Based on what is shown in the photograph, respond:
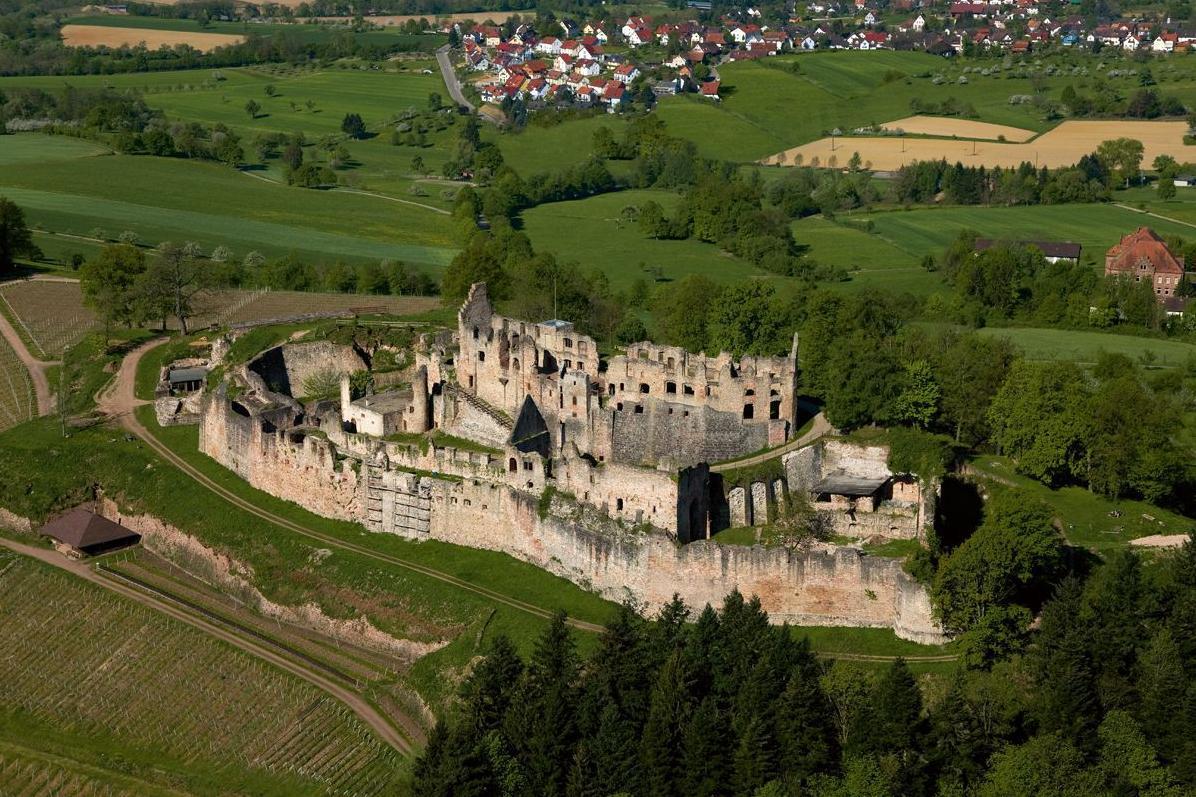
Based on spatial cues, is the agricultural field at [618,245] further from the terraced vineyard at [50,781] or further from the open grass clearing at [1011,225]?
the terraced vineyard at [50,781]

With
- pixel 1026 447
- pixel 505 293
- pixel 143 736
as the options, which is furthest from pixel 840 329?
pixel 143 736

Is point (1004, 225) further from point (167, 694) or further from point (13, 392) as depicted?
point (167, 694)

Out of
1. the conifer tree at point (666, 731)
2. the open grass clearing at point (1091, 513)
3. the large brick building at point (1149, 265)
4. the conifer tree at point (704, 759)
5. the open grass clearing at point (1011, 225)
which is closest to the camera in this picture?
the conifer tree at point (704, 759)

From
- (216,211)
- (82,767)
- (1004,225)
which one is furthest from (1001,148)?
(82,767)

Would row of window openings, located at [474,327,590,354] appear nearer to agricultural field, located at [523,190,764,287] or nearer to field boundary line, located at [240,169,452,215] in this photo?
agricultural field, located at [523,190,764,287]

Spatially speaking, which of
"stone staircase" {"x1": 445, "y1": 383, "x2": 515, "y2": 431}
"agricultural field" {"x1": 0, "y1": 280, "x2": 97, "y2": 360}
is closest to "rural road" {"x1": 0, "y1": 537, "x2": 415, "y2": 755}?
"stone staircase" {"x1": 445, "y1": 383, "x2": 515, "y2": 431}

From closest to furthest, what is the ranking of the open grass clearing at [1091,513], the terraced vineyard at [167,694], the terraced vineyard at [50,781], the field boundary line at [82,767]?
the terraced vineyard at [50,781] → the field boundary line at [82,767] → the terraced vineyard at [167,694] → the open grass clearing at [1091,513]

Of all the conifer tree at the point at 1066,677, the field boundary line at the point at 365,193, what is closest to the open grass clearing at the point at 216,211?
the field boundary line at the point at 365,193
